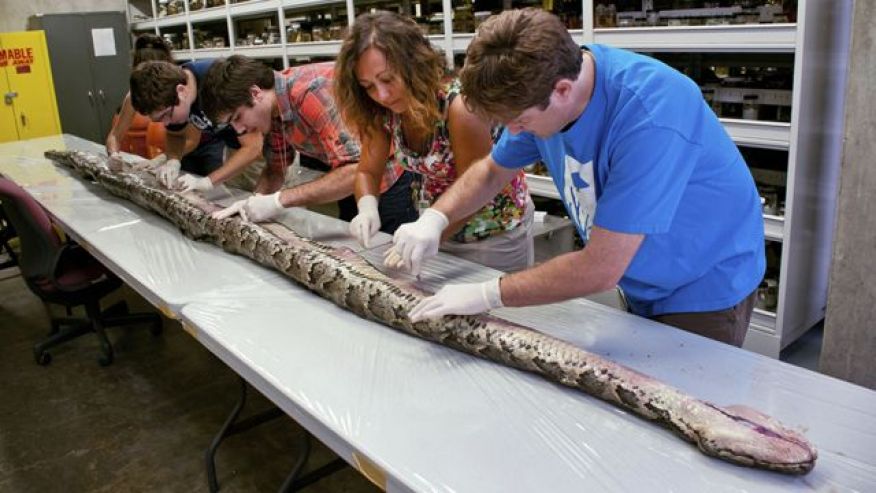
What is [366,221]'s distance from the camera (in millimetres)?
2320

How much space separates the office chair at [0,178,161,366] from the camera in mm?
3190

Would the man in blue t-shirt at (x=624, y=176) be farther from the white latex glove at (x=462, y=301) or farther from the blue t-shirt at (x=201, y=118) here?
the blue t-shirt at (x=201, y=118)

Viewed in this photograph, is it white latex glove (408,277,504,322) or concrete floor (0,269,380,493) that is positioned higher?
white latex glove (408,277,504,322)

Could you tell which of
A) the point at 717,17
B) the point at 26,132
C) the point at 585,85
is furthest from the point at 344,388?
the point at 26,132

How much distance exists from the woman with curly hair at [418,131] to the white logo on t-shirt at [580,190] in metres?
0.35

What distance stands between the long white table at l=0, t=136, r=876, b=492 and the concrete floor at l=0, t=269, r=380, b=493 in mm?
940

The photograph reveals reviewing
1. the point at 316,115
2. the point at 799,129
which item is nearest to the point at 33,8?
the point at 316,115

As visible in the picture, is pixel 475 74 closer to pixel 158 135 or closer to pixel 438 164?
pixel 438 164

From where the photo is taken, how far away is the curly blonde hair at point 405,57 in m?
1.92

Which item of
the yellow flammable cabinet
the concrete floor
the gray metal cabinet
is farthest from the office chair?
the gray metal cabinet

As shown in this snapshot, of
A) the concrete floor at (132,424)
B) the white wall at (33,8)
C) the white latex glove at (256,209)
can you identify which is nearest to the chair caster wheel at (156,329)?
the concrete floor at (132,424)

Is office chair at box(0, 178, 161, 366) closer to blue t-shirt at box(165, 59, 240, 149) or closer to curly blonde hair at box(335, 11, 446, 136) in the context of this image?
blue t-shirt at box(165, 59, 240, 149)

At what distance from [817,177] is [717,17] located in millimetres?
823

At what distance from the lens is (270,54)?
620 cm
